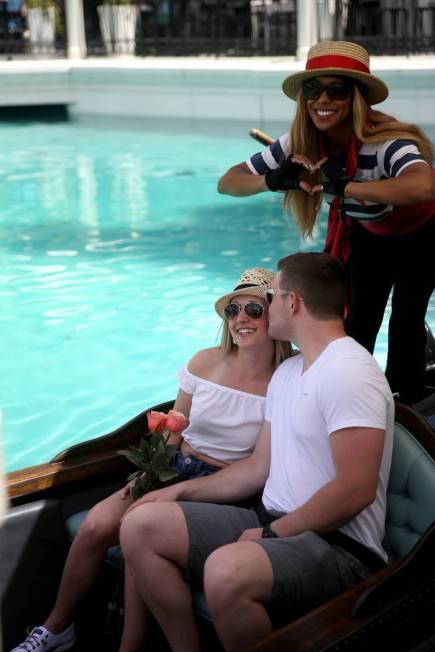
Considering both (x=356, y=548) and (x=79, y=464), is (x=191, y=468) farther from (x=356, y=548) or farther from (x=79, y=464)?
(x=356, y=548)

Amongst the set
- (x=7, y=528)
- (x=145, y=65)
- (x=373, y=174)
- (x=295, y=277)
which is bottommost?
(x=7, y=528)

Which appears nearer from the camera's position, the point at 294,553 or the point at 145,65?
the point at 294,553

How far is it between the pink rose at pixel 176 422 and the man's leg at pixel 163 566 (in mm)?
272

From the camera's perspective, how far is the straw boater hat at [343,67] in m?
2.78

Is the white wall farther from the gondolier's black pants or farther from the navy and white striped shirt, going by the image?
the navy and white striped shirt

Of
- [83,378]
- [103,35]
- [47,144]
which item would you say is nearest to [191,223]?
[83,378]

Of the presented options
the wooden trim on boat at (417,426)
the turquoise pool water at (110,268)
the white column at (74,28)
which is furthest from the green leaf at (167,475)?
the white column at (74,28)

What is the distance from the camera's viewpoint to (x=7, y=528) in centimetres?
244

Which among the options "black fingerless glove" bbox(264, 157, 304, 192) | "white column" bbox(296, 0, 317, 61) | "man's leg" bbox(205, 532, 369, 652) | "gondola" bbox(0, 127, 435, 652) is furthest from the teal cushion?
"white column" bbox(296, 0, 317, 61)

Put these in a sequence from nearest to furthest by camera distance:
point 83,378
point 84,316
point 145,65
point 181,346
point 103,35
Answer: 1. point 83,378
2. point 181,346
3. point 84,316
4. point 145,65
5. point 103,35

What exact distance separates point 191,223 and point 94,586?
6594mm

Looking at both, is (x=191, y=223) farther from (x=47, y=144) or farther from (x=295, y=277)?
(x=295, y=277)

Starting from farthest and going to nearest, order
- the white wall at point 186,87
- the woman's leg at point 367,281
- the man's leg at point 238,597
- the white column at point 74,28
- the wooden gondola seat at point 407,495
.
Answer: the white column at point 74,28, the white wall at point 186,87, the woman's leg at point 367,281, the wooden gondola seat at point 407,495, the man's leg at point 238,597

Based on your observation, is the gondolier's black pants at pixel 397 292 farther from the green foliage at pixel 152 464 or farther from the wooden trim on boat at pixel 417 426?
the green foliage at pixel 152 464
